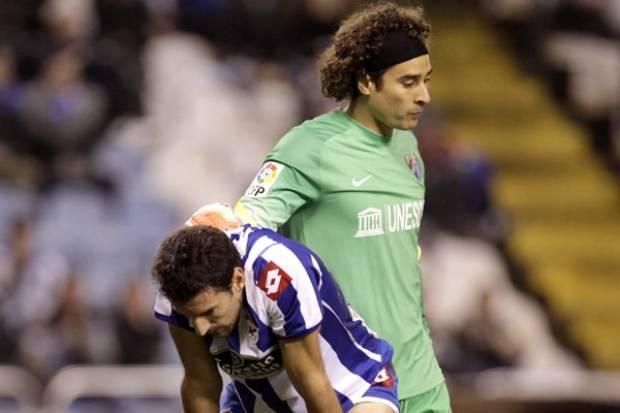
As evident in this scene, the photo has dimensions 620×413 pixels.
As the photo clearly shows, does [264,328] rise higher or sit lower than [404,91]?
lower

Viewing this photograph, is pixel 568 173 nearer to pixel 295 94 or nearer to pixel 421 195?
pixel 295 94

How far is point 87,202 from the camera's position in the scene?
9828mm

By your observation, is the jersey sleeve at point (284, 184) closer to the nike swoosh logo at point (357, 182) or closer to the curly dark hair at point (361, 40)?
the nike swoosh logo at point (357, 182)

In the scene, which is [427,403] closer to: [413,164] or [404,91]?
[413,164]

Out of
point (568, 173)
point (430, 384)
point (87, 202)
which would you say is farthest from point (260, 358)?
point (568, 173)

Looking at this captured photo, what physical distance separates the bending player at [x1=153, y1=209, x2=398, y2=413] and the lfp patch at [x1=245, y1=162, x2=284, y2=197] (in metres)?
0.31

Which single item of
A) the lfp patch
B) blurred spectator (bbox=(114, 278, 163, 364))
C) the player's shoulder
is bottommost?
blurred spectator (bbox=(114, 278, 163, 364))

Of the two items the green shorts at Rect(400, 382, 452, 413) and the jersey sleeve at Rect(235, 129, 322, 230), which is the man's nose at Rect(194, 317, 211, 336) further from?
the green shorts at Rect(400, 382, 452, 413)

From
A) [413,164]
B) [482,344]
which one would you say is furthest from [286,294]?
[482,344]

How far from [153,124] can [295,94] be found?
1.01 meters

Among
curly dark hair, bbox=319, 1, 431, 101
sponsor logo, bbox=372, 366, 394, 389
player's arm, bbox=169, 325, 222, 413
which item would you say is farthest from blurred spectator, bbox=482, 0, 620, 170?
player's arm, bbox=169, 325, 222, 413

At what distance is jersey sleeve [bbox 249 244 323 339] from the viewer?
421cm

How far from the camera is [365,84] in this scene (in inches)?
193

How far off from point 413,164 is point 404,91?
1.14 ft
